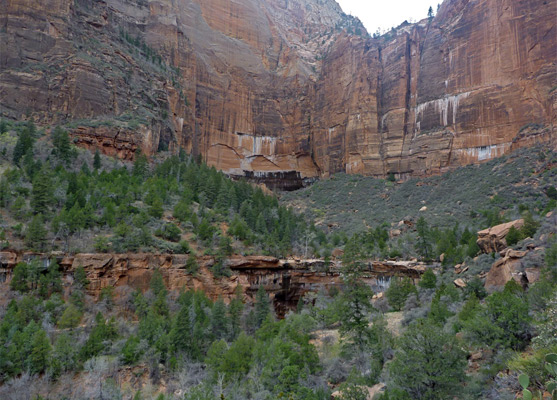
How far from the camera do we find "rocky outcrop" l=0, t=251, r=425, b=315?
26.3 meters

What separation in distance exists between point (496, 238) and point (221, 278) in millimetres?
19723

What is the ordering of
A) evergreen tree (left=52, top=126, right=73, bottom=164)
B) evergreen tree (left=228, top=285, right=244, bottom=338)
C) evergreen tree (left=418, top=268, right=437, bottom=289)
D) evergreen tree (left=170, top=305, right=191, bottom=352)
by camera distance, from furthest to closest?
evergreen tree (left=52, top=126, right=73, bottom=164), evergreen tree (left=418, top=268, right=437, bottom=289), evergreen tree (left=228, top=285, right=244, bottom=338), evergreen tree (left=170, top=305, right=191, bottom=352)

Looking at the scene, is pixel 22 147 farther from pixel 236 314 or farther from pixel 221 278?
pixel 236 314

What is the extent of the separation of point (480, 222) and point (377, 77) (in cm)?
3922

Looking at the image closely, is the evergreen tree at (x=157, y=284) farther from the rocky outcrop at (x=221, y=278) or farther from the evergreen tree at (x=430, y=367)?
the evergreen tree at (x=430, y=367)

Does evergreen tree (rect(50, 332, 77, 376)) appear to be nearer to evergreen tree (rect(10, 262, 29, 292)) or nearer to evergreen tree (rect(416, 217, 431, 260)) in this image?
evergreen tree (rect(10, 262, 29, 292))

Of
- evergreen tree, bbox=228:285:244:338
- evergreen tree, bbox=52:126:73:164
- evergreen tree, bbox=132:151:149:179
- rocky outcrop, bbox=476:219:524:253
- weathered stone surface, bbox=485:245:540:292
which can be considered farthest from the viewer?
evergreen tree, bbox=132:151:149:179

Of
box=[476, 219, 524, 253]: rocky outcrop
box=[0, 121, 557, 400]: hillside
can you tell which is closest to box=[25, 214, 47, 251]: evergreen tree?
box=[0, 121, 557, 400]: hillside

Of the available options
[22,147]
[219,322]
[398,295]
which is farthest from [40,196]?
[398,295]

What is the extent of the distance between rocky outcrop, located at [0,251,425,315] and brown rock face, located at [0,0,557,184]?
23.8 m

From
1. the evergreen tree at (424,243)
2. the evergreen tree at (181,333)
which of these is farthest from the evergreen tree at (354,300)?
the evergreen tree at (424,243)

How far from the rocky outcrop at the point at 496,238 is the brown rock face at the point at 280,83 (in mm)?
28693

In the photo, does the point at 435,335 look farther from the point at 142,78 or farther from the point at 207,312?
the point at 142,78

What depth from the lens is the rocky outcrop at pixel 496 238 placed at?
2477cm
